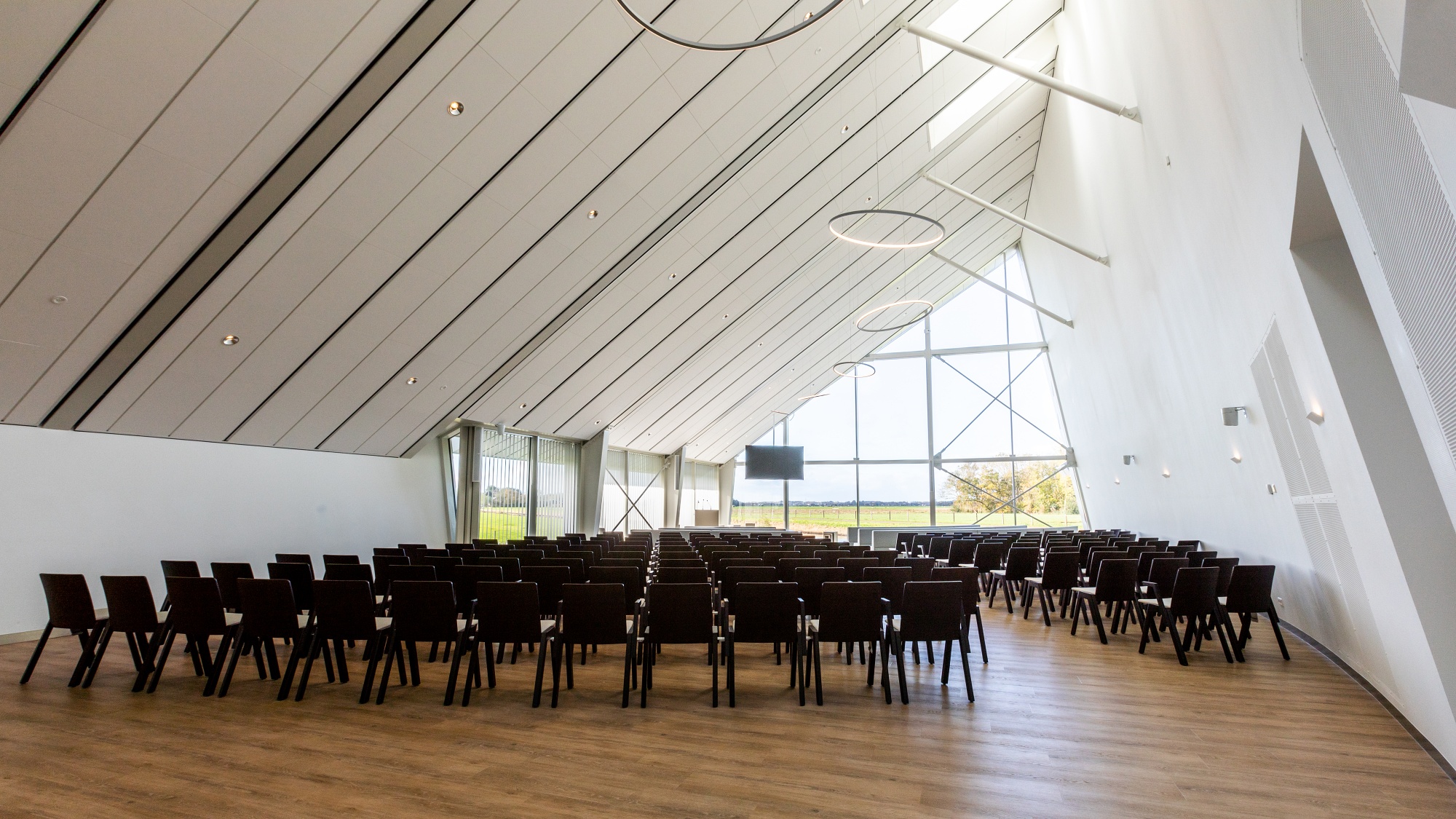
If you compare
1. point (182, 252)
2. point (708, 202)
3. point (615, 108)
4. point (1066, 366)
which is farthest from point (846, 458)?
point (182, 252)

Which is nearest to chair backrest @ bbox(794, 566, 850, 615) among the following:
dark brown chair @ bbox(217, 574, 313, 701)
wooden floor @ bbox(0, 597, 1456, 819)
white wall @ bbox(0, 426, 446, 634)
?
wooden floor @ bbox(0, 597, 1456, 819)

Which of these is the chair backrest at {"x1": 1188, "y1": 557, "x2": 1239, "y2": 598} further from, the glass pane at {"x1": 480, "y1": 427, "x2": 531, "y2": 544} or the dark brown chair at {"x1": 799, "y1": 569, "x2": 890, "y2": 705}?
the glass pane at {"x1": 480, "y1": 427, "x2": 531, "y2": 544}

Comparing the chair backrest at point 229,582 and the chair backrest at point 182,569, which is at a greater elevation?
the chair backrest at point 182,569

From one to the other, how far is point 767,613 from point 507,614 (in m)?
1.73

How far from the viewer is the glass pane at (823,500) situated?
23.4m

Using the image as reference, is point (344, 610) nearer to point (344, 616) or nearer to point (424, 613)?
point (344, 616)

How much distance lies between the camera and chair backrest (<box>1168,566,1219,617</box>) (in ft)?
19.7

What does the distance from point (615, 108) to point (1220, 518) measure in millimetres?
8801

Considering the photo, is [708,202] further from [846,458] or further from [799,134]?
[846,458]

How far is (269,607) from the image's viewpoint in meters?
4.91

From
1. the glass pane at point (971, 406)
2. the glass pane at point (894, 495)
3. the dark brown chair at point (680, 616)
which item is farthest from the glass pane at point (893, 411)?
the dark brown chair at point (680, 616)

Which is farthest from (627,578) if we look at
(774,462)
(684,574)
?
(774,462)

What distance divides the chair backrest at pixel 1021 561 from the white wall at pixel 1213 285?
224cm

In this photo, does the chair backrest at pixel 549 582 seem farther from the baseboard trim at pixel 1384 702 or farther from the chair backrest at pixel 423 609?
the baseboard trim at pixel 1384 702
